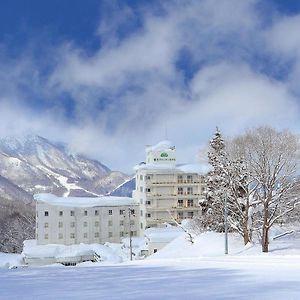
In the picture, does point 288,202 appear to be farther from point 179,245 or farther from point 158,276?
point 158,276

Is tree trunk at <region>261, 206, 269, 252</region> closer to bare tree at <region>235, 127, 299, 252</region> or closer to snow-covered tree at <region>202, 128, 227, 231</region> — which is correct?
bare tree at <region>235, 127, 299, 252</region>

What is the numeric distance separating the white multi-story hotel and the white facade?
2759 millimetres

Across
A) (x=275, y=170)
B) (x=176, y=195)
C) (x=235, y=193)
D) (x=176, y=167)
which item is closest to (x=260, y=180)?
(x=275, y=170)

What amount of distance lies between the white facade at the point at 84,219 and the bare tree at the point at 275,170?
44065 millimetres

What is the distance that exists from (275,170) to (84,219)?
50201mm

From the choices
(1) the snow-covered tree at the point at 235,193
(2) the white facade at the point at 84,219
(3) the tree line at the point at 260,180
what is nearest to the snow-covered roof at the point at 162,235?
(2) the white facade at the point at 84,219

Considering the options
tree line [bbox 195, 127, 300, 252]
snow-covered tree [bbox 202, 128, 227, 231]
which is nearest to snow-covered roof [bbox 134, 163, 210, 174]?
snow-covered tree [bbox 202, 128, 227, 231]

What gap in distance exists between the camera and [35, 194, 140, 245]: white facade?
73.2 meters

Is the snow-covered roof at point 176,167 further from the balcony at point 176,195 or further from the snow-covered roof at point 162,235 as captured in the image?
the snow-covered roof at point 162,235

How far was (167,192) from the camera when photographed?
3041 inches

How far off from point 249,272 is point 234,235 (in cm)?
2456

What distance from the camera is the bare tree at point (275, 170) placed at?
102ft

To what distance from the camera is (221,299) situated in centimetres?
908

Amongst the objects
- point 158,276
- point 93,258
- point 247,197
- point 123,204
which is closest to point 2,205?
point 123,204
